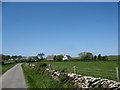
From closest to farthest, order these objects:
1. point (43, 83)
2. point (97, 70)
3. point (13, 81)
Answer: point (43, 83)
point (13, 81)
point (97, 70)

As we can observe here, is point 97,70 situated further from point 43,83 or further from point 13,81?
point 13,81

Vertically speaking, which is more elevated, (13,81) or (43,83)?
(43,83)

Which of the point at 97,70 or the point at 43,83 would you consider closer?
the point at 43,83

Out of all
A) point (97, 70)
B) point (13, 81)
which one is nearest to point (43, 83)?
point (13, 81)

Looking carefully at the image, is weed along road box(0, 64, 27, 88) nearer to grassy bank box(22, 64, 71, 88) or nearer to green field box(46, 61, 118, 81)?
grassy bank box(22, 64, 71, 88)

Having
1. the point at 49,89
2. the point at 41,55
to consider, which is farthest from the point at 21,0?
the point at 41,55

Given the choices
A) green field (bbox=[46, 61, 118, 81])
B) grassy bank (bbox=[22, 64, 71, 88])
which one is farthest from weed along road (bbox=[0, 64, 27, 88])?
green field (bbox=[46, 61, 118, 81])

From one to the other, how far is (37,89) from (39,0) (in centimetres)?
384

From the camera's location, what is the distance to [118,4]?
746cm

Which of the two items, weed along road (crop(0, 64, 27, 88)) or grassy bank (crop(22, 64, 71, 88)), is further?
weed along road (crop(0, 64, 27, 88))

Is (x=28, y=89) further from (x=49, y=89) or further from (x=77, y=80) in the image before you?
(x=77, y=80)

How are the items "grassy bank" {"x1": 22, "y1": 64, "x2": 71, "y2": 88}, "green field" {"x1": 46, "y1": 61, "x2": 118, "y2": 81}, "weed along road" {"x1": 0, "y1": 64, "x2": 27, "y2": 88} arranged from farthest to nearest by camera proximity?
1. "green field" {"x1": 46, "y1": 61, "x2": 118, "y2": 81}
2. "weed along road" {"x1": 0, "y1": 64, "x2": 27, "y2": 88}
3. "grassy bank" {"x1": 22, "y1": 64, "x2": 71, "y2": 88}

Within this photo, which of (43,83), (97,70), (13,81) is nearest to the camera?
(43,83)

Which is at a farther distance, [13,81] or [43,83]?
[13,81]
